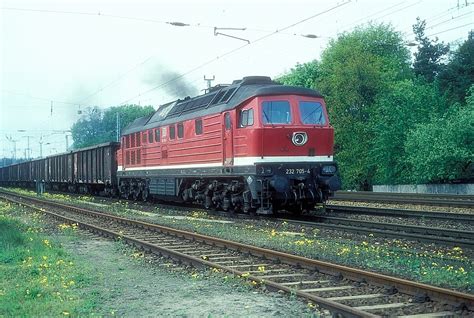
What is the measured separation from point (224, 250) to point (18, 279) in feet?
13.8

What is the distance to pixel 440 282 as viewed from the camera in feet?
26.1

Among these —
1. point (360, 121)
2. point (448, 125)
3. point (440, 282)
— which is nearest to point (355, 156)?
point (360, 121)

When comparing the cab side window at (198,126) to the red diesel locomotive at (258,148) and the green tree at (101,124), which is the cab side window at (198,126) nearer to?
the red diesel locomotive at (258,148)

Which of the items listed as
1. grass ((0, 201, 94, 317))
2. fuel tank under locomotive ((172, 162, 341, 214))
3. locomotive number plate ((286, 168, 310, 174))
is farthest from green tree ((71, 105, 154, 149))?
grass ((0, 201, 94, 317))

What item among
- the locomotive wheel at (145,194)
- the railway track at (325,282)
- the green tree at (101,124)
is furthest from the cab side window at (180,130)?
the green tree at (101,124)

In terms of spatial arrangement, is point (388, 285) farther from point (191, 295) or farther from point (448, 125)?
point (448, 125)

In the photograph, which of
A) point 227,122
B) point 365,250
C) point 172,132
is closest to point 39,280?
point 365,250

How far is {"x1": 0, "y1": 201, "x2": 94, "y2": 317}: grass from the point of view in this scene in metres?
6.88

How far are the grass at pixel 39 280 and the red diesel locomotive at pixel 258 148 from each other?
660cm

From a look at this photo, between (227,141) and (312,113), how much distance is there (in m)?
2.94

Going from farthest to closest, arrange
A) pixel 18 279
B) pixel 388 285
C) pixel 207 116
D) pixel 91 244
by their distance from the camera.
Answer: pixel 207 116 < pixel 91 244 < pixel 18 279 < pixel 388 285

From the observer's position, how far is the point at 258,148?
17.0 meters

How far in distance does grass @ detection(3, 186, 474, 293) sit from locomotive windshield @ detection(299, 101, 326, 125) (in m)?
3.61

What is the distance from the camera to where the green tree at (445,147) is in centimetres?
3303
